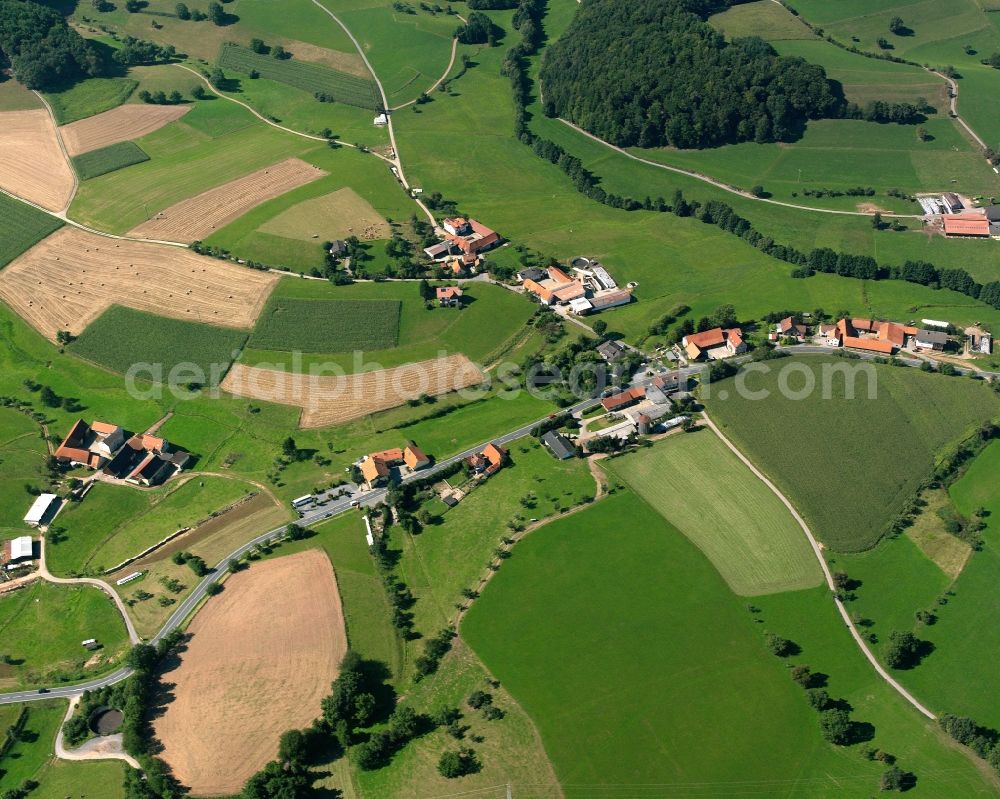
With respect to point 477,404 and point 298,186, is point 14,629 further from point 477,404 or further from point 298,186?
point 298,186

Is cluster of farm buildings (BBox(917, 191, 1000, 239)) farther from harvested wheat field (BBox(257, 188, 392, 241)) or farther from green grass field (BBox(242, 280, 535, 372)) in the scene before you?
harvested wheat field (BBox(257, 188, 392, 241))

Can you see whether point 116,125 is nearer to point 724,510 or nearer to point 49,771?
point 49,771

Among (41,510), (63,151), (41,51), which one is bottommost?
(41,510)

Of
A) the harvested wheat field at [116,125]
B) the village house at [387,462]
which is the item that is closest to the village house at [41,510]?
the village house at [387,462]

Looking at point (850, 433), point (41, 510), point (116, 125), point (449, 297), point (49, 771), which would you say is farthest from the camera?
point (116, 125)

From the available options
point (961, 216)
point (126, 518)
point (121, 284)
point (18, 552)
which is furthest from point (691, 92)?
point (18, 552)

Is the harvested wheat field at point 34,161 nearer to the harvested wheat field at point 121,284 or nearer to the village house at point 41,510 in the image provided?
the harvested wheat field at point 121,284

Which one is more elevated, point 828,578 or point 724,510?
point 724,510

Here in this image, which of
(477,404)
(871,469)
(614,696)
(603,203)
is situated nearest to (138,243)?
(477,404)
